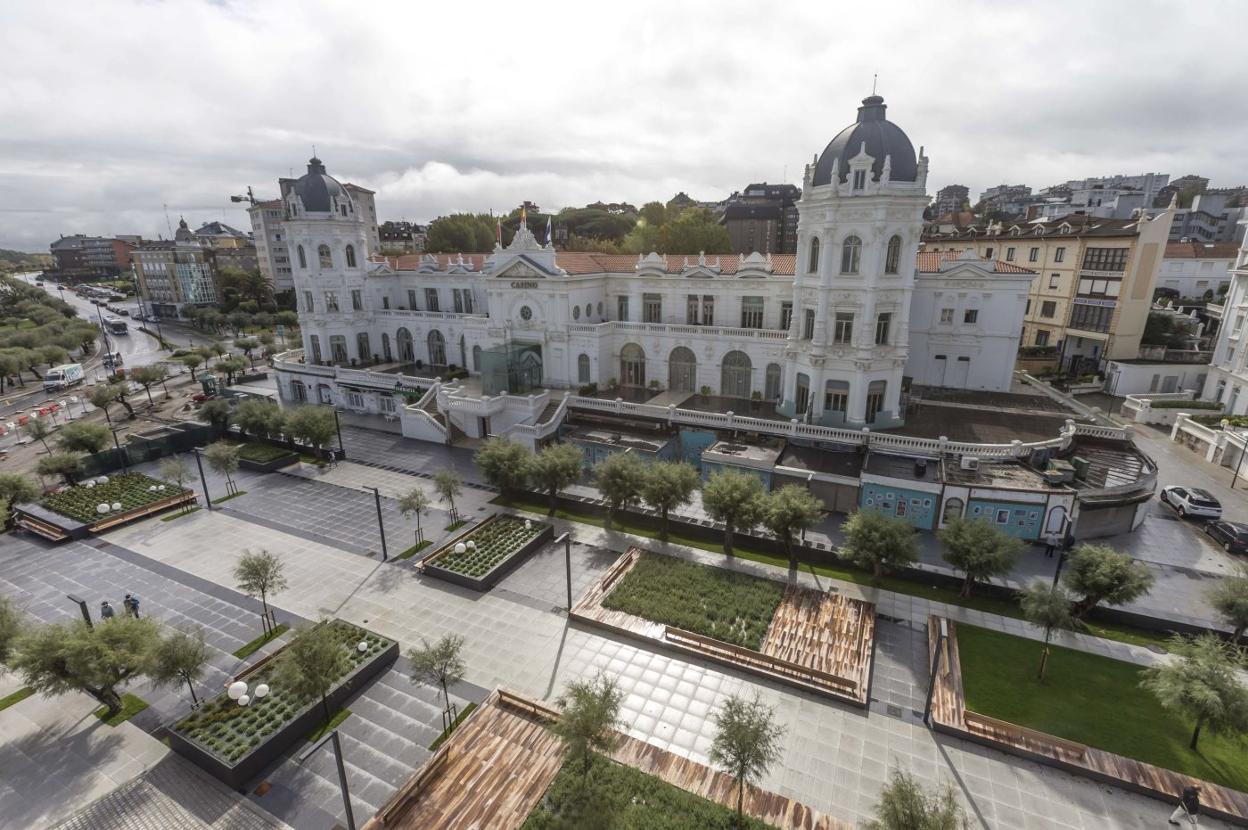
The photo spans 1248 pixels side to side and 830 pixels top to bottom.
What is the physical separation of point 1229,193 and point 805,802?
468ft

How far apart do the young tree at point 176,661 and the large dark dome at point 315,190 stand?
4541 cm

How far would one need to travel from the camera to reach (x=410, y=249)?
422ft

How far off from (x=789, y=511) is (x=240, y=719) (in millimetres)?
22494

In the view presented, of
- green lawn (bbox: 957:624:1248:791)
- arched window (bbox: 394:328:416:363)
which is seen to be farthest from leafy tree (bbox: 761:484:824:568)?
arched window (bbox: 394:328:416:363)

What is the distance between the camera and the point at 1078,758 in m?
17.5

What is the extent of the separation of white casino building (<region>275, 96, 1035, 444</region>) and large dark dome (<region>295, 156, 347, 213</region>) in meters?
0.17

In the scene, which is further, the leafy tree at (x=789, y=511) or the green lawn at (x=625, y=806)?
the leafy tree at (x=789, y=511)

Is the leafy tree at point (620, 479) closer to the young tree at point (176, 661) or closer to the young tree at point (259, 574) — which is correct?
the young tree at point (259, 574)

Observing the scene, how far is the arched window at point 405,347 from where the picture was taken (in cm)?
5944

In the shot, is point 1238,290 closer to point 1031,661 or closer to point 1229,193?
point 1031,661

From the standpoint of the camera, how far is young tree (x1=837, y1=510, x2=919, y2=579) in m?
25.2

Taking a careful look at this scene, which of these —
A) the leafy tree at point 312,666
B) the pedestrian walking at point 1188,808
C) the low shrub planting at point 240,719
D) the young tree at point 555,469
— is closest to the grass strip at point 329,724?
the leafy tree at point 312,666

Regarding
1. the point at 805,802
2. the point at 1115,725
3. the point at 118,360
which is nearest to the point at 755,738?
the point at 805,802

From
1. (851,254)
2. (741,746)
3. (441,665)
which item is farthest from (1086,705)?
(851,254)
